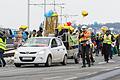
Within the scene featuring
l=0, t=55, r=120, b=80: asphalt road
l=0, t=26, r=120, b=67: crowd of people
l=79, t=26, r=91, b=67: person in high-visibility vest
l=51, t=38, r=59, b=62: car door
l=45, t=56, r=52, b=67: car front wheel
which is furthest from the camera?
l=51, t=38, r=59, b=62: car door

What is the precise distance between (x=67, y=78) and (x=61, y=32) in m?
12.7

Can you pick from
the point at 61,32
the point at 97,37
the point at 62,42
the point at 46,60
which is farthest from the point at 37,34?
the point at 97,37

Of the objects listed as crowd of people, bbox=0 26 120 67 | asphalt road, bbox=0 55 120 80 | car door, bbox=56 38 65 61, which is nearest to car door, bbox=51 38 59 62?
car door, bbox=56 38 65 61

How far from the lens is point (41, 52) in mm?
25000

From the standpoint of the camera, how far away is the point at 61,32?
3017 cm

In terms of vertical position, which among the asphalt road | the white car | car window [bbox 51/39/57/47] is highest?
car window [bbox 51/39/57/47]

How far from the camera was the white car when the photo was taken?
2489cm

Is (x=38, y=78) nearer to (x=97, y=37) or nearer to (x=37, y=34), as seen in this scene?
(x=37, y=34)

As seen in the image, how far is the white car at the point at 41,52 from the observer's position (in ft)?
81.7

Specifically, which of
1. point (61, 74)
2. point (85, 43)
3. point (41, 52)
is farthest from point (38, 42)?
point (61, 74)

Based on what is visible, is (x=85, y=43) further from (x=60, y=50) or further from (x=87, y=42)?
(x=60, y=50)

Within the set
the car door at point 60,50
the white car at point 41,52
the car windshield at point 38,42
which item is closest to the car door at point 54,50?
the white car at point 41,52

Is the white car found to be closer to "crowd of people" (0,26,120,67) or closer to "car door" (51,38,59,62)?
"car door" (51,38,59,62)

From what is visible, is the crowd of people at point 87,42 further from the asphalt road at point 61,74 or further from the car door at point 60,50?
the asphalt road at point 61,74
